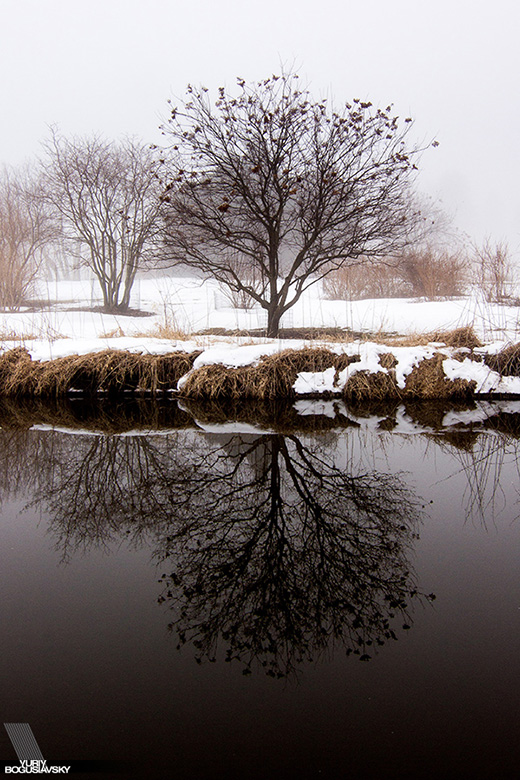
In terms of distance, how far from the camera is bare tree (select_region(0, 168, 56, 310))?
41.0ft

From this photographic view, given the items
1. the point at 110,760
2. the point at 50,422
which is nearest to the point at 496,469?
the point at 110,760

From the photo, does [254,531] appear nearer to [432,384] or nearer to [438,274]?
[432,384]

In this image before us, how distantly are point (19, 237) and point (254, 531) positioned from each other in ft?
44.3

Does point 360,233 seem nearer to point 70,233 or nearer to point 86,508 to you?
point 86,508

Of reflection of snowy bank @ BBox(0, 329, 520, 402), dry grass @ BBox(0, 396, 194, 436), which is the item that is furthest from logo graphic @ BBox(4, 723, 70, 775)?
reflection of snowy bank @ BBox(0, 329, 520, 402)

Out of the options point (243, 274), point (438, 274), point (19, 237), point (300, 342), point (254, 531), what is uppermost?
point (19, 237)

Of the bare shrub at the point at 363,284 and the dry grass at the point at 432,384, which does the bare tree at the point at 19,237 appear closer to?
the bare shrub at the point at 363,284

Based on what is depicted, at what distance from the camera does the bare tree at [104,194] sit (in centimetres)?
1230

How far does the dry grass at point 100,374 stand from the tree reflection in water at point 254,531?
6.39 ft

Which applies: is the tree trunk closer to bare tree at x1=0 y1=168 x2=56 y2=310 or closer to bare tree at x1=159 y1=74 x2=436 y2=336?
bare tree at x1=159 y1=74 x2=436 y2=336

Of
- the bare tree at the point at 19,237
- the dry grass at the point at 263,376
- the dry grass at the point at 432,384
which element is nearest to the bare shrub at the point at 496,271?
the dry grass at the point at 432,384

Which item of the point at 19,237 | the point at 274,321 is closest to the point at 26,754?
the point at 274,321

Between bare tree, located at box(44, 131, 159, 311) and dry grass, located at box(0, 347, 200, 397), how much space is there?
636 cm

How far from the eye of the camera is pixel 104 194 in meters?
12.5
